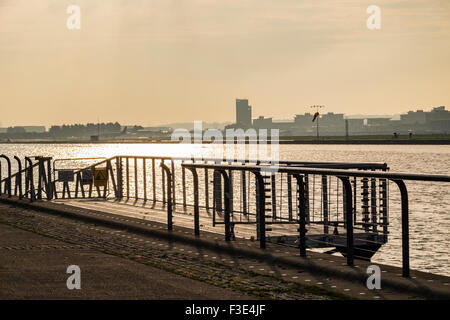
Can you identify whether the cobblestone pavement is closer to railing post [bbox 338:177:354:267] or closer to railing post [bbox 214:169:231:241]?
railing post [bbox 214:169:231:241]

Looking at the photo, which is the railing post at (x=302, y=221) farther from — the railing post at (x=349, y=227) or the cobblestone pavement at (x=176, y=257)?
the railing post at (x=349, y=227)

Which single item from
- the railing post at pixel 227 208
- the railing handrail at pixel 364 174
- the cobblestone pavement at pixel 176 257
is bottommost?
the cobblestone pavement at pixel 176 257

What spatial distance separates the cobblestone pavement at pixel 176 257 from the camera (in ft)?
28.7

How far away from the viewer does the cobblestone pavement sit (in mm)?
8734

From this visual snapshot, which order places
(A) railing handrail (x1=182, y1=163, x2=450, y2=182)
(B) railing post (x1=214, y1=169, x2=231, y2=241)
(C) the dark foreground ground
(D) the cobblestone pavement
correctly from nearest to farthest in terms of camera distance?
(A) railing handrail (x1=182, y1=163, x2=450, y2=182) < (C) the dark foreground ground < (D) the cobblestone pavement < (B) railing post (x1=214, y1=169, x2=231, y2=241)

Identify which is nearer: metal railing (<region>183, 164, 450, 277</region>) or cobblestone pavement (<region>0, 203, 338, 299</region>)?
metal railing (<region>183, 164, 450, 277</region>)

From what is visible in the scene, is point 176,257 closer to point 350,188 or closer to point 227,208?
point 227,208

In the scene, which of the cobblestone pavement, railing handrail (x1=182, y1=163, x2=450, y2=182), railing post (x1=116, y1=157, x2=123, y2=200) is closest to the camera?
railing handrail (x1=182, y1=163, x2=450, y2=182)

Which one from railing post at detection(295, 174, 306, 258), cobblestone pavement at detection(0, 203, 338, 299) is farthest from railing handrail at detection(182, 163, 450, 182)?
cobblestone pavement at detection(0, 203, 338, 299)

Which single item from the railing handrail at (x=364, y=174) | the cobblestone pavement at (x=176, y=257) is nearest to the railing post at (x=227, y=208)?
the railing handrail at (x=364, y=174)

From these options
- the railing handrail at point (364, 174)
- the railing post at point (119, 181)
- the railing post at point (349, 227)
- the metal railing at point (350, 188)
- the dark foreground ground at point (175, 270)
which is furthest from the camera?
the railing post at point (119, 181)

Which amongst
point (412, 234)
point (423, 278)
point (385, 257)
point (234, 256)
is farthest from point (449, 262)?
point (423, 278)

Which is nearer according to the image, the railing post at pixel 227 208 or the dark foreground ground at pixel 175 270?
the dark foreground ground at pixel 175 270
